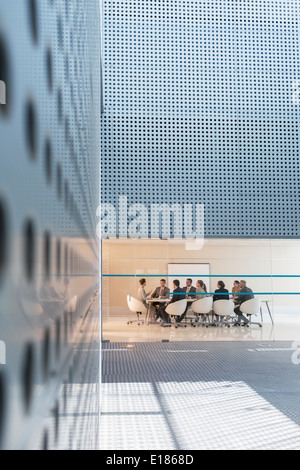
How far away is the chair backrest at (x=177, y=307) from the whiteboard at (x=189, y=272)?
0.31 meters

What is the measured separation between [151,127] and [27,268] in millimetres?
11478

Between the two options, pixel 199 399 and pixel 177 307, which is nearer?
pixel 199 399

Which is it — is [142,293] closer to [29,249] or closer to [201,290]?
[201,290]

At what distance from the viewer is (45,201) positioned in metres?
0.23

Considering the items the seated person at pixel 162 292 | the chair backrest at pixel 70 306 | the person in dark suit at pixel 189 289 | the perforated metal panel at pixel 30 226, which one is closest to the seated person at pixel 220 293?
the person in dark suit at pixel 189 289

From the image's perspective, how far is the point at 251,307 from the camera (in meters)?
10.8

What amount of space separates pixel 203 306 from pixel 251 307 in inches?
41.1

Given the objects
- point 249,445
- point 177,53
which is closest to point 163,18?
point 177,53

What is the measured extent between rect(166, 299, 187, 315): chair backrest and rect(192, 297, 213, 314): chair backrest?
0.83 ft

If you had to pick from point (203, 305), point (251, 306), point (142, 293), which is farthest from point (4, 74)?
point (251, 306)

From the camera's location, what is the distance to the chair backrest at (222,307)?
10625 mm

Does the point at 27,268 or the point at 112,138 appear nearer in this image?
the point at 27,268

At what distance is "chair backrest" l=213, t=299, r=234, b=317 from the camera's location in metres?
10.6

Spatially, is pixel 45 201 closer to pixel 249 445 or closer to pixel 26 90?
pixel 26 90
